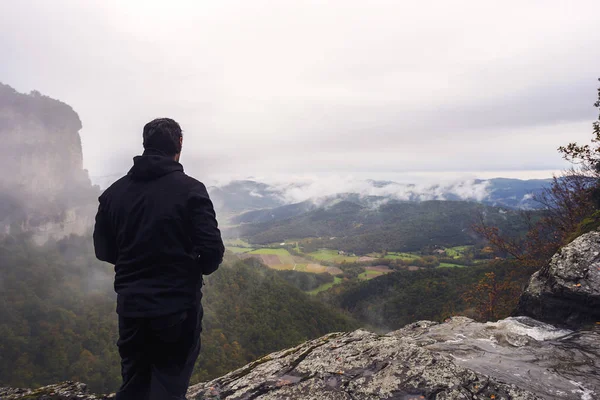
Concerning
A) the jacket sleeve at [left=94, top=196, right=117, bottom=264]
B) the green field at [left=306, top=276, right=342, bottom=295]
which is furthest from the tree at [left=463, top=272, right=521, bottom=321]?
the green field at [left=306, top=276, right=342, bottom=295]

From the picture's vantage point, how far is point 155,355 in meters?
3.00

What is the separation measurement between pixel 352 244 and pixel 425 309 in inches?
5279

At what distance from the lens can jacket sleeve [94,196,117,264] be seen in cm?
314

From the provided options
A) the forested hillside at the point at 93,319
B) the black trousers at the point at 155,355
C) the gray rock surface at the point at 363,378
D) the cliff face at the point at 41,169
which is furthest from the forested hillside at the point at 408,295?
the cliff face at the point at 41,169

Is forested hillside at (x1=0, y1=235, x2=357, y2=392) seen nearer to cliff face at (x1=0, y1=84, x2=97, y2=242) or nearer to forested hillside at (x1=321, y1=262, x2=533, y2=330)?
forested hillside at (x1=321, y1=262, x2=533, y2=330)

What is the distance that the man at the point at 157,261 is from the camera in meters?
2.79

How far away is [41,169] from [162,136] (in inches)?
5896

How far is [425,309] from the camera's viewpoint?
2343 inches

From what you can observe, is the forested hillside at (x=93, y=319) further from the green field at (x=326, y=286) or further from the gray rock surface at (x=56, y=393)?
the gray rock surface at (x=56, y=393)

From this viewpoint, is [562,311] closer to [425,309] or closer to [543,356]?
[543,356]

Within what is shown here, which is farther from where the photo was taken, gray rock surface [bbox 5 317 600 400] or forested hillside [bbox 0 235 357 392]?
forested hillside [bbox 0 235 357 392]

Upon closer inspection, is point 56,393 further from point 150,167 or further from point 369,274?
point 369,274

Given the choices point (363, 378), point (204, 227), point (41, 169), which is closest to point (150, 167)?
point (204, 227)

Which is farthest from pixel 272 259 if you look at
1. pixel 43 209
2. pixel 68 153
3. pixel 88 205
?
pixel 68 153
